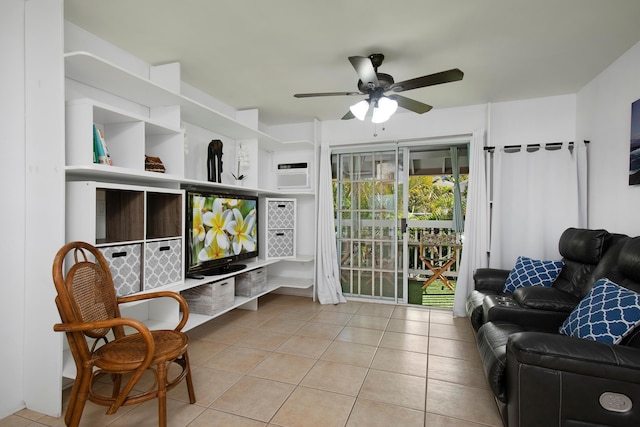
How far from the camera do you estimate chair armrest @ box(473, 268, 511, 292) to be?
117 inches

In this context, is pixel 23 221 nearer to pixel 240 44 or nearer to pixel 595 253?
pixel 240 44

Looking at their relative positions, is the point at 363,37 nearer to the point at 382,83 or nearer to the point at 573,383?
the point at 382,83

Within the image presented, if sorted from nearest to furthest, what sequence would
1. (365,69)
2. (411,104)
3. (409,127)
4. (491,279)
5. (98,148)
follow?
(98,148)
(365,69)
(411,104)
(491,279)
(409,127)

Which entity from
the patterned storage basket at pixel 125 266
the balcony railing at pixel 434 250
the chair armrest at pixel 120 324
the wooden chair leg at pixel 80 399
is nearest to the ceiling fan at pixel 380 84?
the patterned storage basket at pixel 125 266

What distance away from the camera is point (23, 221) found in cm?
186

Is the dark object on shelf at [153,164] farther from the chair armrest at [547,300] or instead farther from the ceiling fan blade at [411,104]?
the chair armrest at [547,300]

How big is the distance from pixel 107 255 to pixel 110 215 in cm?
48

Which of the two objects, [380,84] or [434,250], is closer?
[380,84]

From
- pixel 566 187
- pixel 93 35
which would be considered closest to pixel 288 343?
pixel 93 35

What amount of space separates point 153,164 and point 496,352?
2567mm

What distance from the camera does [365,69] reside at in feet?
7.04

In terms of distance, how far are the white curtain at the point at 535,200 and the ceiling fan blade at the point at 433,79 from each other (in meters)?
1.76

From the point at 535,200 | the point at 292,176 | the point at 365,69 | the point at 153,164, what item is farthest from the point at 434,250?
the point at 153,164

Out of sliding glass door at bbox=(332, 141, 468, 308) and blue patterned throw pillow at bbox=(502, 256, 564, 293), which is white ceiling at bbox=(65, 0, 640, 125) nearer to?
sliding glass door at bbox=(332, 141, 468, 308)
